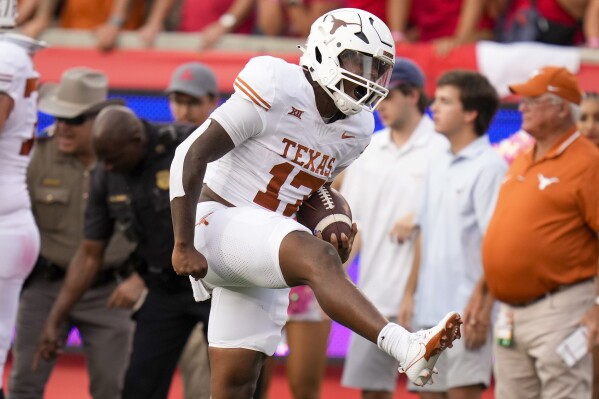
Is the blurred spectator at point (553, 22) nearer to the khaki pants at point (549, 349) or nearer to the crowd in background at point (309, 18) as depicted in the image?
the crowd in background at point (309, 18)

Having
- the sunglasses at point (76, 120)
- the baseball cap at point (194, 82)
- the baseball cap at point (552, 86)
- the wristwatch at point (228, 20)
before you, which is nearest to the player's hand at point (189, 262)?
the baseball cap at point (552, 86)

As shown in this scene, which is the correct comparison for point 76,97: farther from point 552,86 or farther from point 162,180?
point 552,86

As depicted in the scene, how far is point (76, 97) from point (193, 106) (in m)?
0.63

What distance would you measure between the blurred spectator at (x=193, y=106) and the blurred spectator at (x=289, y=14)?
212 centimetres

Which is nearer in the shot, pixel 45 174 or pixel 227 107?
pixel 227 107

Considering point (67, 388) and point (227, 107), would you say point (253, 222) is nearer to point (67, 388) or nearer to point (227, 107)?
point (227, 107)

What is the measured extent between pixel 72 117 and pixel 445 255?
6.79 feet

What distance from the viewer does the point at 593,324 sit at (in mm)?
5625

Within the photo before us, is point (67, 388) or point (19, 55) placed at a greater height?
point (19, 55)

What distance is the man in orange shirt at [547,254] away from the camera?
576cm

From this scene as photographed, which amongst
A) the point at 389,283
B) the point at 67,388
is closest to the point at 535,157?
the point at 389,283

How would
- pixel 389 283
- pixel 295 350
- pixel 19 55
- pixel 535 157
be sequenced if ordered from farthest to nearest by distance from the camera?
1. pixel 295 350
2. pixel 389 283
3. pixel 535 157
4. pixel 19 55

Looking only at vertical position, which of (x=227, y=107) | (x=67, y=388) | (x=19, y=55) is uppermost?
(x=227, y=107)

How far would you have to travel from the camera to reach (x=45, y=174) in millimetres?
6926
